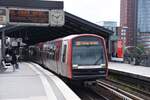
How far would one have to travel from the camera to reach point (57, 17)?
1604 inches

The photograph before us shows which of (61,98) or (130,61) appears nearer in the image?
(61,98)

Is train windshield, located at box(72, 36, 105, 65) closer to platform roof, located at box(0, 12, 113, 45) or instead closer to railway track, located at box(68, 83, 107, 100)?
railway track, located at box(68, 83, 107, 100)

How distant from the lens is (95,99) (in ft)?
64.6

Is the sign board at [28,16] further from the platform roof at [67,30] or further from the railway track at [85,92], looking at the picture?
the railway track at [85,92]

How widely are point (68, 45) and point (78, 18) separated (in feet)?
74.6

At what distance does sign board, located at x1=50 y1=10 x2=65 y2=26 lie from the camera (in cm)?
4006

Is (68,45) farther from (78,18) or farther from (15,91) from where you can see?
(78,18)

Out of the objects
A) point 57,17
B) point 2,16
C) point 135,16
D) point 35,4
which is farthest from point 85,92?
point 135,16

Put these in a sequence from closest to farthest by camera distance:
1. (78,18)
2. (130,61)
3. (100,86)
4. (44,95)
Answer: (44,95) < (100,86) < (130,61) < (78,18)

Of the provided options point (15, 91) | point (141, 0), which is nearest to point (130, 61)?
point (15, 91)

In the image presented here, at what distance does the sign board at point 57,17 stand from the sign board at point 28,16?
0.67 m

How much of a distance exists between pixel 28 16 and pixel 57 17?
2899 mm

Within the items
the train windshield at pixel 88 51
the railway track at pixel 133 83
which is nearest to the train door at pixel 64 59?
the train windshield at pixel 88 51

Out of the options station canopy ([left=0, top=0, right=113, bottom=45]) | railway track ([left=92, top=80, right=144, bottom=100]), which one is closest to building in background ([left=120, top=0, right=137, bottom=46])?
station canopy ([left=0, top=0, right=113, bottom=45])
